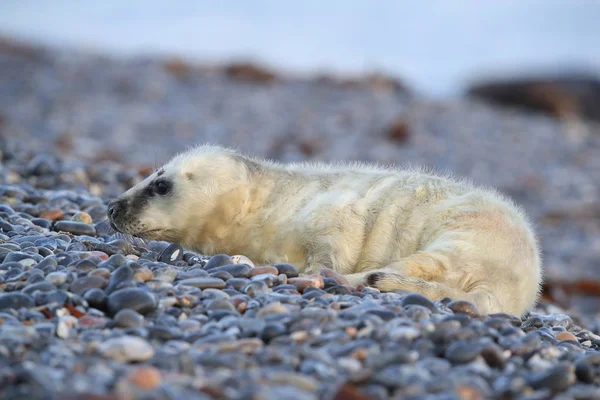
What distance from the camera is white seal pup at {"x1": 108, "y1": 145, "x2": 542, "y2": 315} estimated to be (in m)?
4.37

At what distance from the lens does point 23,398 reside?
8.24 ft

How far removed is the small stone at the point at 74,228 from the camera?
511 centimetres

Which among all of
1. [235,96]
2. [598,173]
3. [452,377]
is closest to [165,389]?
[452,377]

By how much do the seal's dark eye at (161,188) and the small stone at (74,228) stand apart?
49 cm

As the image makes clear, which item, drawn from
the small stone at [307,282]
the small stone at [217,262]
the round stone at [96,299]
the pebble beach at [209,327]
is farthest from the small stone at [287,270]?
the round stone at [96,299]

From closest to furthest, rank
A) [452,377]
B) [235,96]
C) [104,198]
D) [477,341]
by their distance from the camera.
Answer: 1. [452,377]
2. [477,341]
3. [104,198]
4. [235,96]

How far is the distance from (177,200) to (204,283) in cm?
132

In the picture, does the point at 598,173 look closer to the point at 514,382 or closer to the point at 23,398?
the point at 514,382

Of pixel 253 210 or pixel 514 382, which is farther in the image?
pixel 253 210

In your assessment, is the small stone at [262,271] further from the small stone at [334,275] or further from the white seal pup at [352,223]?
the white seal pup at [352,223]

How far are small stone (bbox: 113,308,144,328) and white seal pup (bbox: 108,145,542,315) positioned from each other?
133 cm

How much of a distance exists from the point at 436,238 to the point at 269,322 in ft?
5.18

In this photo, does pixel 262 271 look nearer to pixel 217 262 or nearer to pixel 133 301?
pixel 217 262

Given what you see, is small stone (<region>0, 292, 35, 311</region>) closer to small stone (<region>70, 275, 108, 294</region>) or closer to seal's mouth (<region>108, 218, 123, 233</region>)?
small stone (<region>70, 275, 108, 294</region>)
